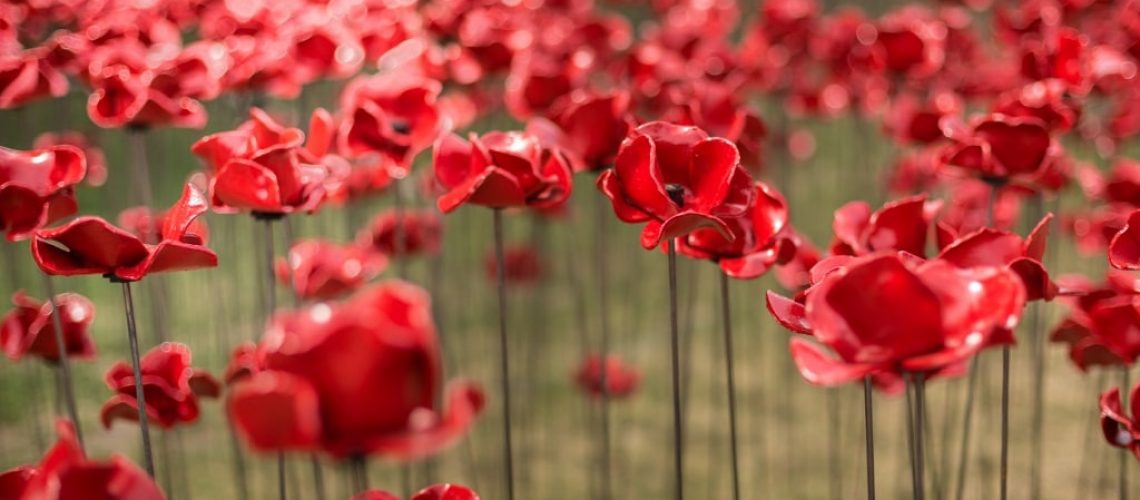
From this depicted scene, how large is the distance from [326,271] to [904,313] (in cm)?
53

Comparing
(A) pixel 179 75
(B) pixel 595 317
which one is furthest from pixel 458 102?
(B) pixel 595 317

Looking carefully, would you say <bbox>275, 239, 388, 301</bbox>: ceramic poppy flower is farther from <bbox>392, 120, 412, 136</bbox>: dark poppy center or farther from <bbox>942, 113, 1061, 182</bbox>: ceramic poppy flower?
<bbox>942, 113, 1061, 182</bbox>: ceramic poppy flower

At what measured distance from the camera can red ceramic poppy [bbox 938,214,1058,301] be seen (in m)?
0.43

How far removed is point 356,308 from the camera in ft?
0.95

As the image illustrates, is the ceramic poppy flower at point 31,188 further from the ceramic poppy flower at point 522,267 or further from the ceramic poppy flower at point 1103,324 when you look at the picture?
the ceramic poppy flower at point 522,267

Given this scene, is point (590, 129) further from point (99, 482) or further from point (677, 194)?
point (99, 482)

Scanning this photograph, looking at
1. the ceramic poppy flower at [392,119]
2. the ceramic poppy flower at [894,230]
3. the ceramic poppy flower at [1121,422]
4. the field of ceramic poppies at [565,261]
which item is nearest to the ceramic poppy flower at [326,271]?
the field of ceramic poppies at [565,261]

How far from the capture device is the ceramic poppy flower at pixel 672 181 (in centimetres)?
48

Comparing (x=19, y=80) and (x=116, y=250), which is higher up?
(x=19, y=80)

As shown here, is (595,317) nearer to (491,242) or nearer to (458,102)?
(491,242)

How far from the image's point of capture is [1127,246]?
0.51 m

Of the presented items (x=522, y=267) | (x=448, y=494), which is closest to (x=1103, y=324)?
(x=448, y=494)

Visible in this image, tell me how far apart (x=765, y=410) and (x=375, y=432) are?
3.86ft

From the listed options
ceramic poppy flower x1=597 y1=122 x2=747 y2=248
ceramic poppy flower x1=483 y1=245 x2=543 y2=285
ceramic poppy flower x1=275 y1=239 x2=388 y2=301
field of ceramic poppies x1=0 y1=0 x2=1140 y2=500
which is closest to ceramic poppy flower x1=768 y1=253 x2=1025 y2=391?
field of ceramic poppies x1=0 y1=0 x2=1140 y2=500
